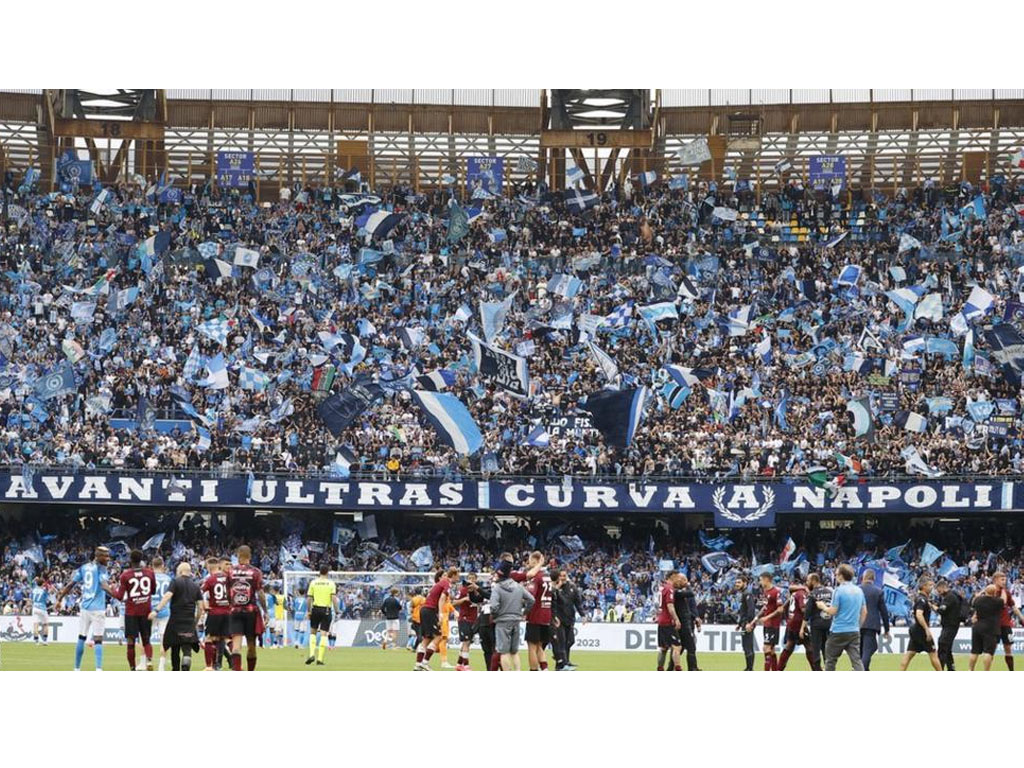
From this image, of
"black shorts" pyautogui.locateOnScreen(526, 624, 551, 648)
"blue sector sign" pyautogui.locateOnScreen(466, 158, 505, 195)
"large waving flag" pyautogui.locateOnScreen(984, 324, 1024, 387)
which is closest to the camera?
"black shorts" pyautogui.locateOnScreen(526, 624, 551, 648)

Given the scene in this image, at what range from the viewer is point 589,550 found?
1827 inches

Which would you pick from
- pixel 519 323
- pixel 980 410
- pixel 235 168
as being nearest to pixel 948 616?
pixel 980 410

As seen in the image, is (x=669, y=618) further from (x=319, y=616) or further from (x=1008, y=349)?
(x=1008, y=349)

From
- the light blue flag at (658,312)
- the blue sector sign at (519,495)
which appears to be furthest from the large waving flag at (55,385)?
the light blue flag at (658,312)

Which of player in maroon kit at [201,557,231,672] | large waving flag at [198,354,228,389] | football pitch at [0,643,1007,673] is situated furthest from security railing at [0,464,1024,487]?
player in maroon kit at [201,557,231,672]

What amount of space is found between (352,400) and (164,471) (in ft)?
19.9

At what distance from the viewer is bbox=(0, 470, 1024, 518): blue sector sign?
44.1 metres

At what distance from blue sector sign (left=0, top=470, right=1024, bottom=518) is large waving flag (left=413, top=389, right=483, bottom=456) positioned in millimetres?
1541

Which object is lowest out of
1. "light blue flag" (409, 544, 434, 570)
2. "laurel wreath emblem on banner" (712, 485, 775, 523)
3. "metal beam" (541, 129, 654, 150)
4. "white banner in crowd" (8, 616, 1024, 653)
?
"white banner in crowd" (8, 616, 1024, 653)

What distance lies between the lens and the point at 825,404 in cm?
4712

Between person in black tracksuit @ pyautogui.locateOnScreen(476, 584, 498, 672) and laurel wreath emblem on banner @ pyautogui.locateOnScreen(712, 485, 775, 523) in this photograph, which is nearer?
person in black tracksuit @ pyautogui.locateOnScreen(476, 584, 498, 672)

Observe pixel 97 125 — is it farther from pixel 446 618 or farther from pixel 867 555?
pixel 446 618

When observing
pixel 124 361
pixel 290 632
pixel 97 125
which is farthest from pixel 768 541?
pixel 97 125

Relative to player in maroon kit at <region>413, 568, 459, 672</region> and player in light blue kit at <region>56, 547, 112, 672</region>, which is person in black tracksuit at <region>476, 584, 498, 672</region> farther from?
player in light blue kit at <region>56, 547, 112, 672</region>
